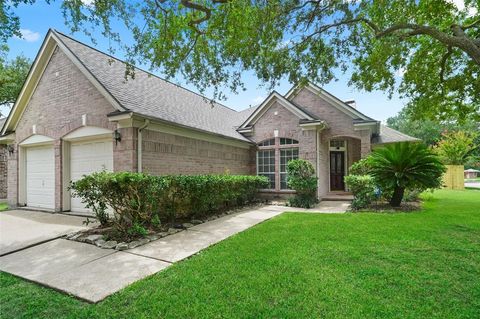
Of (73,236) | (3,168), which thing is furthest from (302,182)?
(3,168)

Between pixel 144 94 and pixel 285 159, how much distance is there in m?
7.59

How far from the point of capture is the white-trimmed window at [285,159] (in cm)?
1357

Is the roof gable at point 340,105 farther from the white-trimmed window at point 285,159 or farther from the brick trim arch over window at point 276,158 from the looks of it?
the white-trimmed window at point 285,159

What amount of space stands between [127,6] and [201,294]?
7.52m

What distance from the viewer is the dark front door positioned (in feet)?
52.6

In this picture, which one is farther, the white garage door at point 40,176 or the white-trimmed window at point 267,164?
the white-trimmed window at point 267,164

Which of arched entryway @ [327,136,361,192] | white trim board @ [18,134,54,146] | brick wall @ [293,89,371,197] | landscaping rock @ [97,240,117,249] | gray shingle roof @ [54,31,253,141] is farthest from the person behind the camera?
arched entryway @ [327,136,361,192]

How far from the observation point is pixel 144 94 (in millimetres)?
10469

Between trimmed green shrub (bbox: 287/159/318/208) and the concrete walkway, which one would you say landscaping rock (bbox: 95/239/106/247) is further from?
trimmed green shrub (bbox: 287/159/318/208)

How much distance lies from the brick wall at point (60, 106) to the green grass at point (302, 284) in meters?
5.23

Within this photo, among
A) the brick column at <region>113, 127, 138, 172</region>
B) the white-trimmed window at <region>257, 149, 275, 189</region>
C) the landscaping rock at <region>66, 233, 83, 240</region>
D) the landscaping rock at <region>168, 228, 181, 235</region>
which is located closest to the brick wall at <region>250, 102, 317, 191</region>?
the white-trimmed window at <region>257, 149, 275, 189</region>

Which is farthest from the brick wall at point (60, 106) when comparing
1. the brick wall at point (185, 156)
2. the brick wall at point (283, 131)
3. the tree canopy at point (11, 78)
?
the tree canopy at point (11, 78)

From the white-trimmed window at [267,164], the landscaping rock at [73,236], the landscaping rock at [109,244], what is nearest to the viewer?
the landscaping rock at [109,244]

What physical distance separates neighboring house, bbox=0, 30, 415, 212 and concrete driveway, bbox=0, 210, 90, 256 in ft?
3.25
